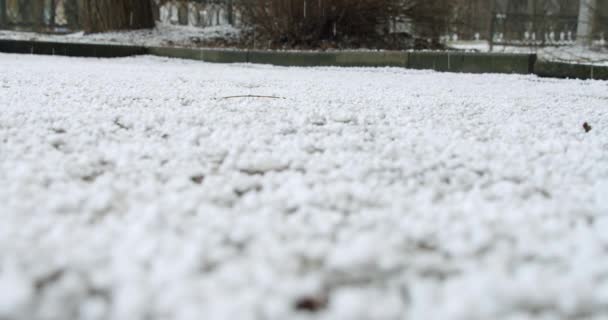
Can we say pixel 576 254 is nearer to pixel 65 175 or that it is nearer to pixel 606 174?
pixel 606 174

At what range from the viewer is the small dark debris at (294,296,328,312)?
461mm

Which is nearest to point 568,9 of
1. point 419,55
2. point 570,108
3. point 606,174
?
point 419,55

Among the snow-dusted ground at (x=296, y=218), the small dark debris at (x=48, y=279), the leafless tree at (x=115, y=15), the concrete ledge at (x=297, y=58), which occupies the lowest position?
the small dark debris at (x=48, y=279)

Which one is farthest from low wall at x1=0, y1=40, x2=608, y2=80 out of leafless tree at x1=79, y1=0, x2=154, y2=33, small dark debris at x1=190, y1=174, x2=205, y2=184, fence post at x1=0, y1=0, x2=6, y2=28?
fence post at x1=0, y1=0, x2=6, y2=28

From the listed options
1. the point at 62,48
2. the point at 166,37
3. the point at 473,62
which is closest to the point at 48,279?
the point at 473,62

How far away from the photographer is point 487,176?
0.94 m

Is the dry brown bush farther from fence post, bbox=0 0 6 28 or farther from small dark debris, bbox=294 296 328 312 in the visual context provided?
fence post, bbox=0 0 6 28

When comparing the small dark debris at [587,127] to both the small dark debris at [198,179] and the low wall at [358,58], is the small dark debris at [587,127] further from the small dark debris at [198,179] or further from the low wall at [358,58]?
the low wall at [358,58]

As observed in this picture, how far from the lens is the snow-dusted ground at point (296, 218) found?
1.55 ft

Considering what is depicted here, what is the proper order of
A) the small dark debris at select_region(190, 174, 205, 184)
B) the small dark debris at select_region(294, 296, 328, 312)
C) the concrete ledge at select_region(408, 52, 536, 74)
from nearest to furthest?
the small dark debris at select_region(294, 296, 328, 312)
the small dark debris at select_region(190, 174, 205, 184)
the concrete ledge at select_region(408, 52, 536, 74)

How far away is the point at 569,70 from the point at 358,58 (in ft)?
5.40

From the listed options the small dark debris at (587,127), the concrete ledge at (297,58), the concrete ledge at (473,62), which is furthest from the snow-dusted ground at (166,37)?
the small dark debris at (587,127)

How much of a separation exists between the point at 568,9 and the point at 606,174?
39.6ft

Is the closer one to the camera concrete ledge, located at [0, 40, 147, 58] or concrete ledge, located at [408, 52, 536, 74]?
concrete ledge, located at [408, 52, 536, 74]
